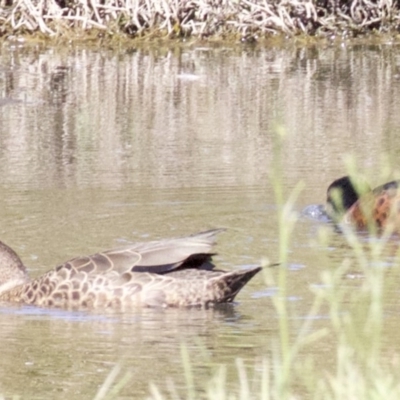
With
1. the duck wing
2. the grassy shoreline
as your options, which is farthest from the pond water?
the grassy shoreline

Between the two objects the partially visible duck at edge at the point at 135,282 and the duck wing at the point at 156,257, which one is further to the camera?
the partially visible duck at edge at the point at 135,282

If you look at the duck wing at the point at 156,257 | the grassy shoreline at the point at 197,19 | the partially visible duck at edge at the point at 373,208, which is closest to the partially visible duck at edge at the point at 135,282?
the duck wing at the point at 156,257

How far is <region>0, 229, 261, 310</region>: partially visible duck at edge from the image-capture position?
597cm

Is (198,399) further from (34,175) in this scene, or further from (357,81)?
(357,81)

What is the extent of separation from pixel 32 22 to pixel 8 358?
14.4 metres

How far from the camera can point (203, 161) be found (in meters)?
9.46

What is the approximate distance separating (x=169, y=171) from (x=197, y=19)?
A: 33.4 ft

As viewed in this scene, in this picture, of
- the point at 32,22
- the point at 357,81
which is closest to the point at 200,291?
the point at 357,81

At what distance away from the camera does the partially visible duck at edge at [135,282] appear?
5973 millimetres

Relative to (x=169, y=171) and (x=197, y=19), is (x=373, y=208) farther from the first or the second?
(x=197, y=19)

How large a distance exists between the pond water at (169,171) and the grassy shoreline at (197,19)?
39.7 inches

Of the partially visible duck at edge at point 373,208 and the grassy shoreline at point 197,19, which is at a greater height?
the grassy shoreline at point 197,19

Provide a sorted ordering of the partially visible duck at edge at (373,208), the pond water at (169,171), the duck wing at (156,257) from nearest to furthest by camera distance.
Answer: the pond water at (169,171) < the duck wing at (156,257) < the partially visible duck at edge at (373,208)

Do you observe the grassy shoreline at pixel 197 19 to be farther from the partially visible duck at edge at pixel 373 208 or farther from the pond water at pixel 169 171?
the partially visible duck at edge at pixel 373 208
